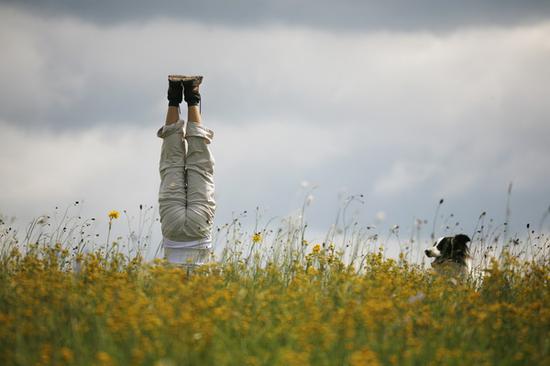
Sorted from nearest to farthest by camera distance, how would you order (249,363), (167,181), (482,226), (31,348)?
(249,363) → (31,348) → (167,181) → (482,226)

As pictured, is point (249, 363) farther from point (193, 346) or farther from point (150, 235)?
point (150, 235)

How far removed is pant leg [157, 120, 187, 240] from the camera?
25.7ft

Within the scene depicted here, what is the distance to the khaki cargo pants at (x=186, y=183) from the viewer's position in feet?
25.6

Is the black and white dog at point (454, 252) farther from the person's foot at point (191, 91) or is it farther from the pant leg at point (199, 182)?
the person's foot at point (191, 91)

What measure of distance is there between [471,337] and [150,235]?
15.0ft

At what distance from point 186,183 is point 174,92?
112 cm

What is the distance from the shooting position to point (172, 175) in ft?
26.0

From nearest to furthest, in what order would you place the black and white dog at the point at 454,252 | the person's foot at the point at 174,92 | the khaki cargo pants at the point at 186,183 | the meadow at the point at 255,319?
the meadow at the point at 255,319 → the khaki cargo pants at the point at 186,183 → the person's foot at the point at 174,92 → the black and white dog at the point at 454,252

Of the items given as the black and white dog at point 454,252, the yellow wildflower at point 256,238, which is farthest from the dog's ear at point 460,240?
the yellow wildflower at point 256,238

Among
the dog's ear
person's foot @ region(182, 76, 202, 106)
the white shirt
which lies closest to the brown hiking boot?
person's foot @ region(182, 76, 202, 106)

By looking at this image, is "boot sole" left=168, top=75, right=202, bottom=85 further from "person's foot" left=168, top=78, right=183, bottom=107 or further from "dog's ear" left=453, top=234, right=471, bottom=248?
"dog's ear" left=453, top=234, right=471, bottom=248

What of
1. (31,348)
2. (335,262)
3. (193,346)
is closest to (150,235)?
(335,262)

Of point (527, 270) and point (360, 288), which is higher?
point (527, 270)

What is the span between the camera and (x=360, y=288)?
18.6 feet
